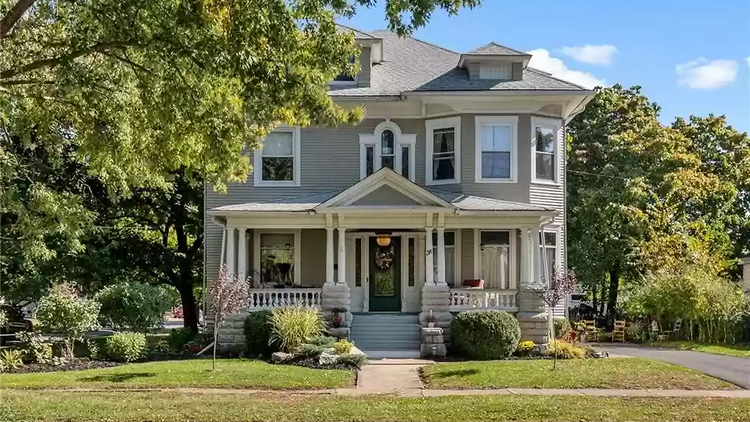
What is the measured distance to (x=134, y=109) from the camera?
1152 cm

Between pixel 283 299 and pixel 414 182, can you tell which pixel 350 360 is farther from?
pixel 414 182

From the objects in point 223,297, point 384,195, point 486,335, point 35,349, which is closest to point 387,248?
point 384,195

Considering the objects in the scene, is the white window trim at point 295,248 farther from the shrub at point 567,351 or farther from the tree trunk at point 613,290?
the tree trunk at point 613,290

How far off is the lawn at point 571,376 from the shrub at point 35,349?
8.05 m

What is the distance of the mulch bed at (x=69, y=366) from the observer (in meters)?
15.1

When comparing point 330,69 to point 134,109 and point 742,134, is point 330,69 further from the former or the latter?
point 742,134

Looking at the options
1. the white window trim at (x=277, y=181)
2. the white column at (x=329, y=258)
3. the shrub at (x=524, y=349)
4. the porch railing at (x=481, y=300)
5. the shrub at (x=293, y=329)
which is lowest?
the shrub at (x=524, y=349)

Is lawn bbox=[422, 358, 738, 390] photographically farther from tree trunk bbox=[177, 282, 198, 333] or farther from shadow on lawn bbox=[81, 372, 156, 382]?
tree trunk bbox=[177, 282, 198, 333]

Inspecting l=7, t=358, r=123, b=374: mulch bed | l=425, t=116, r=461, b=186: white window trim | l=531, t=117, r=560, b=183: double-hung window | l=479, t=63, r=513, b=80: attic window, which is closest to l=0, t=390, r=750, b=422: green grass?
l=7, t=358, r=123, b=374: mulch bed

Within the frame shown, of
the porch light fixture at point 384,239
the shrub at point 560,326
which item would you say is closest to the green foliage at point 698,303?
the shrub at point 560,326

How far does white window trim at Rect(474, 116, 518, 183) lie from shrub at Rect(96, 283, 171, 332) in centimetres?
908

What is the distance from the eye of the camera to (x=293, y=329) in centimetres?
1653

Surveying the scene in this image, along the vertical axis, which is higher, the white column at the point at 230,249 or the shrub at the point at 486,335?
the white column at the point at 230,249

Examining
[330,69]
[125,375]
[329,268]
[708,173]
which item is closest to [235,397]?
[125,375]
